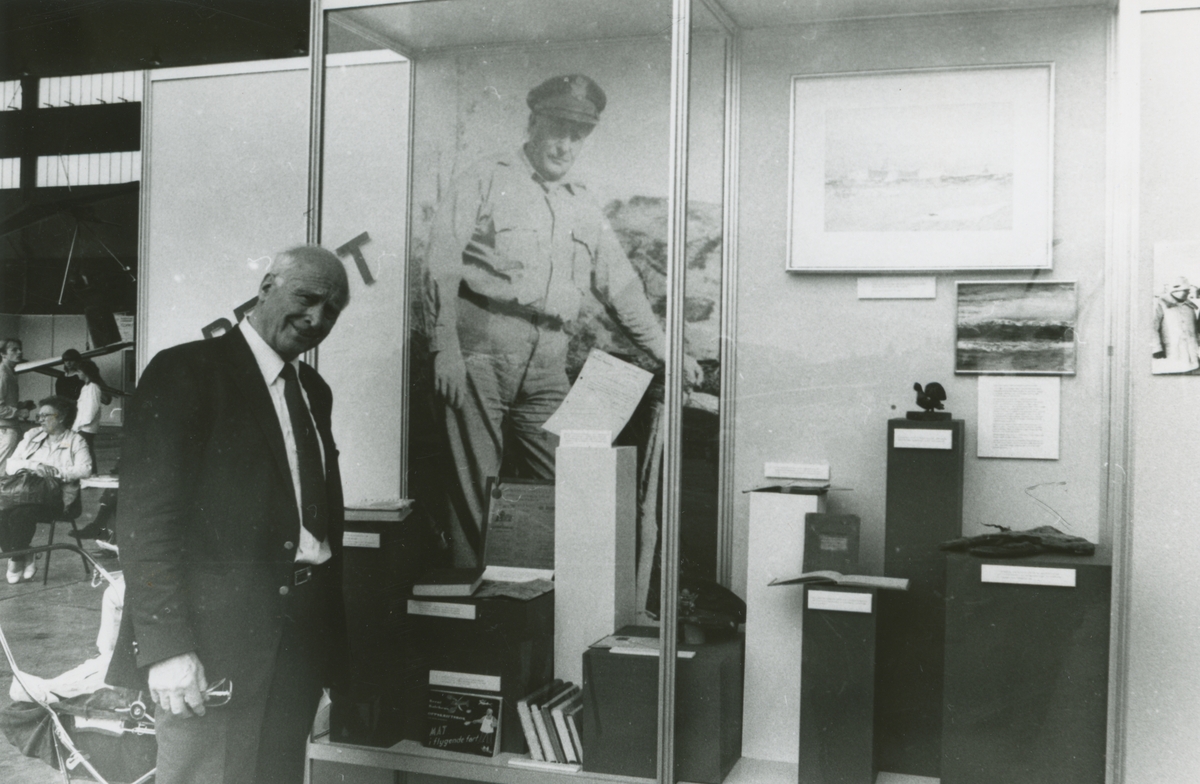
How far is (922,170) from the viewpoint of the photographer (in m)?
2.68

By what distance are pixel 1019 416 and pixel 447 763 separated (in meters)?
1.83

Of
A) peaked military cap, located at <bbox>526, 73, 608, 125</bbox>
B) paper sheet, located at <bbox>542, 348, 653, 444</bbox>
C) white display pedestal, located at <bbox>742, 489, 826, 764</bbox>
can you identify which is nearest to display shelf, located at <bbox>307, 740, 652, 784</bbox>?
white display pedestal, located at <bbox>742, 489, 826, 764</bbox>

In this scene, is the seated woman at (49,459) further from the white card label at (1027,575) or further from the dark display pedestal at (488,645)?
the white card label at (1027,575)

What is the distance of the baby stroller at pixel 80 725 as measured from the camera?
268 cm

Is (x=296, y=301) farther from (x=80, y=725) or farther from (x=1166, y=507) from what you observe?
(x=1166, y=507)

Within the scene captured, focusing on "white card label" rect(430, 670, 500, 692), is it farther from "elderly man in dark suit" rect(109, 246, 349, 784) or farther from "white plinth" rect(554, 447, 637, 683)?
"elderly man in dark suit" rect(109, 246, 349, 784)

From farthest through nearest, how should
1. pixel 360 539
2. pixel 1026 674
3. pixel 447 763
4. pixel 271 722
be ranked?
1. pixel 360 539
2. pixel 447 763
3. pixel 1026 674
4. pixel 271 722

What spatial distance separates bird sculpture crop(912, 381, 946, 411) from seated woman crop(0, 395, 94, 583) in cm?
229

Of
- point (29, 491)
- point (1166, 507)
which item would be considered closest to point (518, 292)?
point (29, 491)

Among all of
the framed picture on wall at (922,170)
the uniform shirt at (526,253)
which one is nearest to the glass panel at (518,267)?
the uniform shirt at (526,253)

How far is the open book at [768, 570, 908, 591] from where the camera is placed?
244 centimetres

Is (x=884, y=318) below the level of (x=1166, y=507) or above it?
above

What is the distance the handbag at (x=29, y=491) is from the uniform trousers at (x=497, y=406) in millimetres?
1129

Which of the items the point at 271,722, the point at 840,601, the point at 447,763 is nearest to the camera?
the point at 271,722
